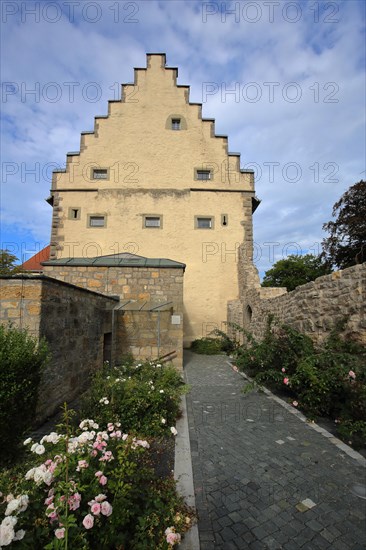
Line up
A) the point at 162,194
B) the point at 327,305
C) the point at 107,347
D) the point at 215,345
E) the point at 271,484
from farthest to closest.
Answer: the point at 162,194
the point at 215,345
the point at 107,347
the point at 327,305
the point at 271,484

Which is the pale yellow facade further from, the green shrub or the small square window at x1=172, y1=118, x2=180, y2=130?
the green shrub

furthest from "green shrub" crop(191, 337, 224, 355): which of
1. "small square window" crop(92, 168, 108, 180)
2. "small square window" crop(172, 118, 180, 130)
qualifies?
"small square window" crop(172, 118, 180, 130)

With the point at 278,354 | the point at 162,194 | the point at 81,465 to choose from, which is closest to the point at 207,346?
the point at 278,354

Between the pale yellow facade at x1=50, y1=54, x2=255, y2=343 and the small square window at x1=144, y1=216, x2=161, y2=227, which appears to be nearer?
the pale yellow facade at x1=50, y1=54, x2=255, y2=343

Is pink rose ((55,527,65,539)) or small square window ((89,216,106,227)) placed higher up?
small square window ((89,216,106,227))

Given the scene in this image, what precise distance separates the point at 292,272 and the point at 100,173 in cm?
2111

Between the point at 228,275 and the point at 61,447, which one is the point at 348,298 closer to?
the point at 61,447

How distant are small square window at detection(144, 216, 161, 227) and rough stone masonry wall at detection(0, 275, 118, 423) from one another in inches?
340

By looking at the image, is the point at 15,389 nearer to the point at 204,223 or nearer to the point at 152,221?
the point at 152,221

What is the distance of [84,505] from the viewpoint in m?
1.62

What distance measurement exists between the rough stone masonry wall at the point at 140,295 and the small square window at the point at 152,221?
→ 6644 mm

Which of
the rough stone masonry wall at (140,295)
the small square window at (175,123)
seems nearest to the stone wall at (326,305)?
the rough stone masonry wall at (140,295)

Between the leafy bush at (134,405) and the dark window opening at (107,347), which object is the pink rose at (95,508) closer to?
the leafy bush at (134,405)

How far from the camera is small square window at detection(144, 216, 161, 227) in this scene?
14242mm
